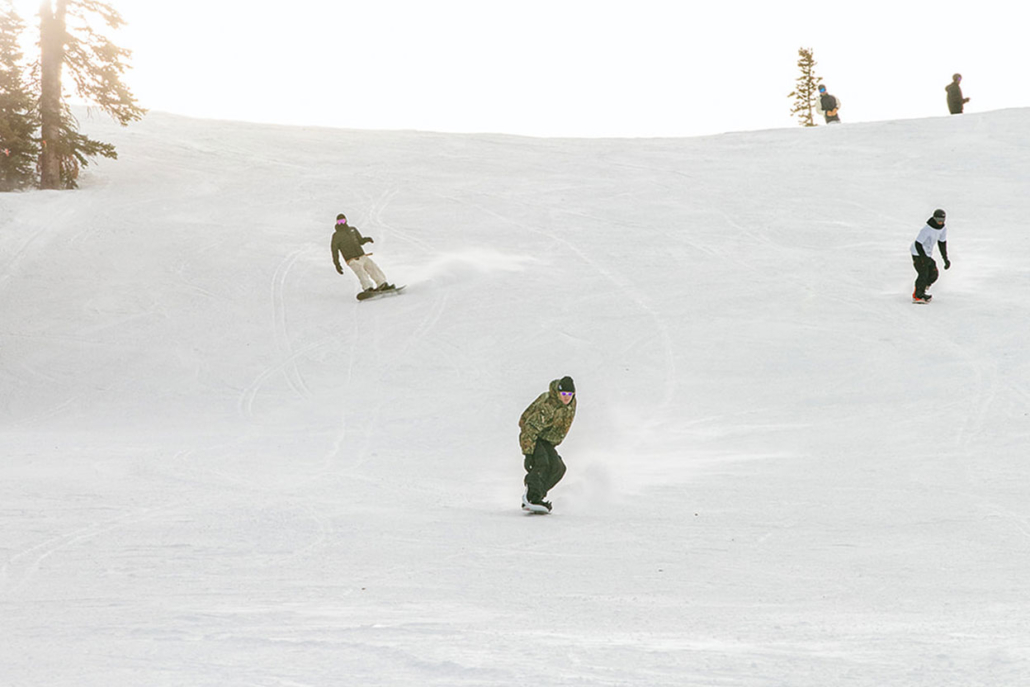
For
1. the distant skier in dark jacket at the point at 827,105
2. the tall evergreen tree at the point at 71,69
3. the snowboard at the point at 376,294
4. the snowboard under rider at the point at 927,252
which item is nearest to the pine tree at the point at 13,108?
the tall evergreen tree at the point at 71,69

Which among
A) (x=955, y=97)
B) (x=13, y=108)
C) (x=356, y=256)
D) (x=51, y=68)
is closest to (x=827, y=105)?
(x=955, y=97)

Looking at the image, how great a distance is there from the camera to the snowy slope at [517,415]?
16.8 feet

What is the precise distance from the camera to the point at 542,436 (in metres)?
9.36

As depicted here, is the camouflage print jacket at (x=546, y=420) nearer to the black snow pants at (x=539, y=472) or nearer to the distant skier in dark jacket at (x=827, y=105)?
the black snow pants at (x=539, y=472)

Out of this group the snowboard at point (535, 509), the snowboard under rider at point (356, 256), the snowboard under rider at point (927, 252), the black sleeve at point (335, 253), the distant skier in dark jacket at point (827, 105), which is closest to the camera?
the snowboard at point (535, 509)

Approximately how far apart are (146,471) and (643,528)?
5.69m

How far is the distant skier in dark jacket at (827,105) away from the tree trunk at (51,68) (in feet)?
78.5

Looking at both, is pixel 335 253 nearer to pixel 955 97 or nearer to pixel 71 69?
pixel 71 69

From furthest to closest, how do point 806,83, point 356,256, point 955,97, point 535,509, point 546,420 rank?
point 806,83 < point 955,97 < point 356,256 < point 535,509 < point 546,420

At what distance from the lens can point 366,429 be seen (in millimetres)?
13984

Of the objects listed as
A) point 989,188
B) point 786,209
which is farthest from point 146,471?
point 989,188

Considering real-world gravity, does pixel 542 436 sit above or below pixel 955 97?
below

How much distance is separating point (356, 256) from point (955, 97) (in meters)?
23.7

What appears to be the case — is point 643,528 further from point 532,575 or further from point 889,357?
point 889,357
